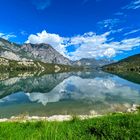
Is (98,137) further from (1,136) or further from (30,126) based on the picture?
(30,126)

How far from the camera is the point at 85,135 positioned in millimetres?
13273

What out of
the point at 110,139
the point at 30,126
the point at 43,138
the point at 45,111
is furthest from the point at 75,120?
the point at 45,111

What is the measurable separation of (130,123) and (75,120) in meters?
6.18

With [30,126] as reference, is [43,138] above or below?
above

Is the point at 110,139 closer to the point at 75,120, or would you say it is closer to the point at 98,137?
the point at 98,137

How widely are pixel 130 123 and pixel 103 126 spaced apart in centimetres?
124

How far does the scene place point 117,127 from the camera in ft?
43.1

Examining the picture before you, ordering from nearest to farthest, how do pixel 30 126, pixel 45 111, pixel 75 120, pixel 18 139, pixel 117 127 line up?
pixel 18 139 < pixel 117 127 < pixel 30 126 < pixel 75 120 < pixel 45 111

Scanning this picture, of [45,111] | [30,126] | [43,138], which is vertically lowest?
[45,111]

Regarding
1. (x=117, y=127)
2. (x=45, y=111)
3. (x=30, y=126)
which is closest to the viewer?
(x=117, y=127)

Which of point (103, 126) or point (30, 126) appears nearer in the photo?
point (103, 126)

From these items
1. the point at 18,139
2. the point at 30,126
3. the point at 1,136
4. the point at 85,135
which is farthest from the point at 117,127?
the point at 30,126

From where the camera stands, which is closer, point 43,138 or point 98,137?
point 43,138

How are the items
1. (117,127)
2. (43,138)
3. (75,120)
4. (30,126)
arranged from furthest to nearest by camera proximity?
(75,120), (30,126), (117,127), (43,138)
